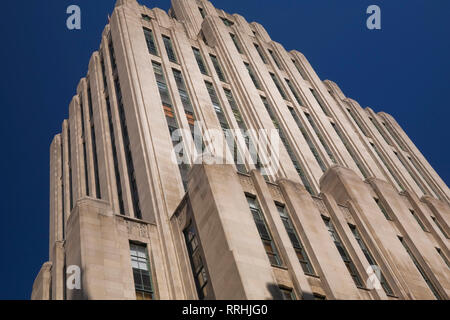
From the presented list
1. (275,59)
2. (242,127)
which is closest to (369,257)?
(242,127)

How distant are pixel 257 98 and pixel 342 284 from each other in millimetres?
27521

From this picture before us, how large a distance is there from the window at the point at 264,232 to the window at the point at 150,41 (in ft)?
85.2

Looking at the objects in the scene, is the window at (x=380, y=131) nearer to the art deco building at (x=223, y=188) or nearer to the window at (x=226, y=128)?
the art deco building at (x=223, y=188)

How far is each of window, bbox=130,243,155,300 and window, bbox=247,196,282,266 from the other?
6.26 meters

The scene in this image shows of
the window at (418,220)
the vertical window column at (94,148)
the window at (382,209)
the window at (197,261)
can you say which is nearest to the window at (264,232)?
the window at (197,261)

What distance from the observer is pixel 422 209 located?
40906 mm

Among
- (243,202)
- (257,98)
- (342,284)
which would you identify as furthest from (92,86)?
(342,284)

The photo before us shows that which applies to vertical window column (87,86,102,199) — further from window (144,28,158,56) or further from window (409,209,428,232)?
window (409,209,428,232)

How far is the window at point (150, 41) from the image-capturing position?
172 feet

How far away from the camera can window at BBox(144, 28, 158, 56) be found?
172 ft

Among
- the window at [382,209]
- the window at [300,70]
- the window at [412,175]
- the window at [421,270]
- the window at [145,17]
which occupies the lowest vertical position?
the window at [421,270]
